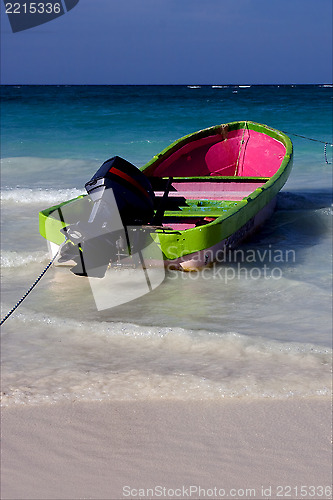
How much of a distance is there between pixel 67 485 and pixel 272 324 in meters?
2.15

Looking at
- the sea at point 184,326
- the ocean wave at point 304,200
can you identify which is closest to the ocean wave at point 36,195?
the sea at point 184,326

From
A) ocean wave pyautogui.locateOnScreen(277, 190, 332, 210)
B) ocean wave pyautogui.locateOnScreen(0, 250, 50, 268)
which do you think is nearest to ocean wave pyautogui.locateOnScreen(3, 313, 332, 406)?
ocean wave pyautogui.locateOnScreen(0, 250, 50, 268)

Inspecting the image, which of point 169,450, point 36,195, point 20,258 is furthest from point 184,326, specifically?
point 36,195

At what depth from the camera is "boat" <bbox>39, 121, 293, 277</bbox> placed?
4684mm

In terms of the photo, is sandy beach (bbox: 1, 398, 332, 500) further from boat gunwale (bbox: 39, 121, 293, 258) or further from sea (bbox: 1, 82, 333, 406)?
boat gunwale (bbox: 39, 121, 293, 258)

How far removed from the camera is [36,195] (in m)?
9.41

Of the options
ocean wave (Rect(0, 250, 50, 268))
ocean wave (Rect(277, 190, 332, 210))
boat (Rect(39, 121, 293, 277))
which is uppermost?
boat (Rect(39, 121, 293, 277))

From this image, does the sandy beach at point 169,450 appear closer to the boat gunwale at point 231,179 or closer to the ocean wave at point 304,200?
the boat gunwale at point 231,179

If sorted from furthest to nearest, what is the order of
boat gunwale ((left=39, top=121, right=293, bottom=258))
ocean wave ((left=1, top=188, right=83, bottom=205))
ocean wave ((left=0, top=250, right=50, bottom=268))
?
1. ocean wave ((left=1, top=188, right=83, bottom=205))
2. ocean wave ((left=0, top=250, right=50, bottom=268))
3. boat gunwale ((left=39, top=121, right=293, bottom=258))

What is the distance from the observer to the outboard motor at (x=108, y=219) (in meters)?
4.38

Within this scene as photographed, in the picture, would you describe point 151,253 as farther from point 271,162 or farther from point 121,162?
point 271,162

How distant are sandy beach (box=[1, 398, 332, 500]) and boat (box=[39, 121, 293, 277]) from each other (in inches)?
61.7

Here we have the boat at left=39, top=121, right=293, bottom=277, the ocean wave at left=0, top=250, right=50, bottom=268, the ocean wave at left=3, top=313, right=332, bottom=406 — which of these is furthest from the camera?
the ocean wave at left=0, top=250, right=50, bottom=268

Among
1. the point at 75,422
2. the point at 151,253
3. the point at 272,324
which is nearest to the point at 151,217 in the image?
the point at 151,253
